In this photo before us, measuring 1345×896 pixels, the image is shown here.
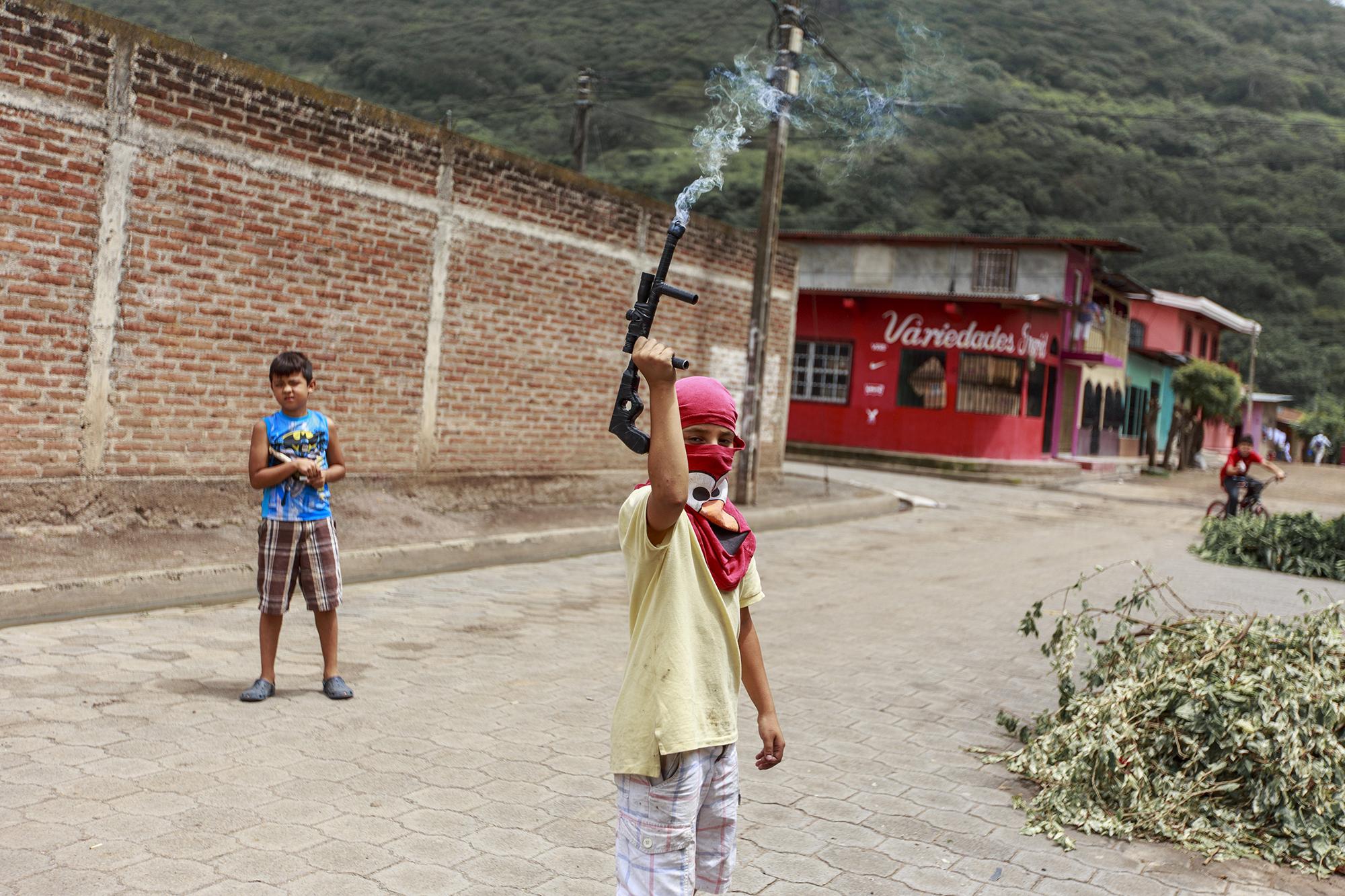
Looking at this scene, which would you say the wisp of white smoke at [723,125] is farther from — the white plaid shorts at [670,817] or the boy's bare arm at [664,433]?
the white plaid shorts at [670,817]

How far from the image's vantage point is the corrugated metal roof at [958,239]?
28.6 m

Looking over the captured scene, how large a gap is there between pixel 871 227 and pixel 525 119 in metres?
22.5

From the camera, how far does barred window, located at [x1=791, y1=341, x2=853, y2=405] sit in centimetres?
2853

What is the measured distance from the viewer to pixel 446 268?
11453 mm

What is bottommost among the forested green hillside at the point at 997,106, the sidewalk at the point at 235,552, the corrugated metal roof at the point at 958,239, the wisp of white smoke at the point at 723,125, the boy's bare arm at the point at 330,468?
the sidewalk at the point at 235,552

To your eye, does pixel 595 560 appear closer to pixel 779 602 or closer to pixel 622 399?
pixel 779 602

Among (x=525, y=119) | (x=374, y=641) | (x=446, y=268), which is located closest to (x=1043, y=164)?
(x=525, y=119)

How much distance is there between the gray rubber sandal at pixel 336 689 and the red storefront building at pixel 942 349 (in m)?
21.4

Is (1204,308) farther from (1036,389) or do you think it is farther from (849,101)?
(849,101)

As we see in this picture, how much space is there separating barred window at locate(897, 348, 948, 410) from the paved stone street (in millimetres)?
19317

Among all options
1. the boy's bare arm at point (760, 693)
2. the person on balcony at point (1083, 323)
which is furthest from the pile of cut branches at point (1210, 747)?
the person on balcony at point (1083, 323)

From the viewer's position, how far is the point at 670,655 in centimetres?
258

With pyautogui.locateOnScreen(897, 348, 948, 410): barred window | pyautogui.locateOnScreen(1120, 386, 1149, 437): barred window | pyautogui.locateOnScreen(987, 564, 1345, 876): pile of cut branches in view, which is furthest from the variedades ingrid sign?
pyautogui.locateOnScreen(987, 564, 1345, 876): pile of cut branches

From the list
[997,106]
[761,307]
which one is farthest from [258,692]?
[997,106]
